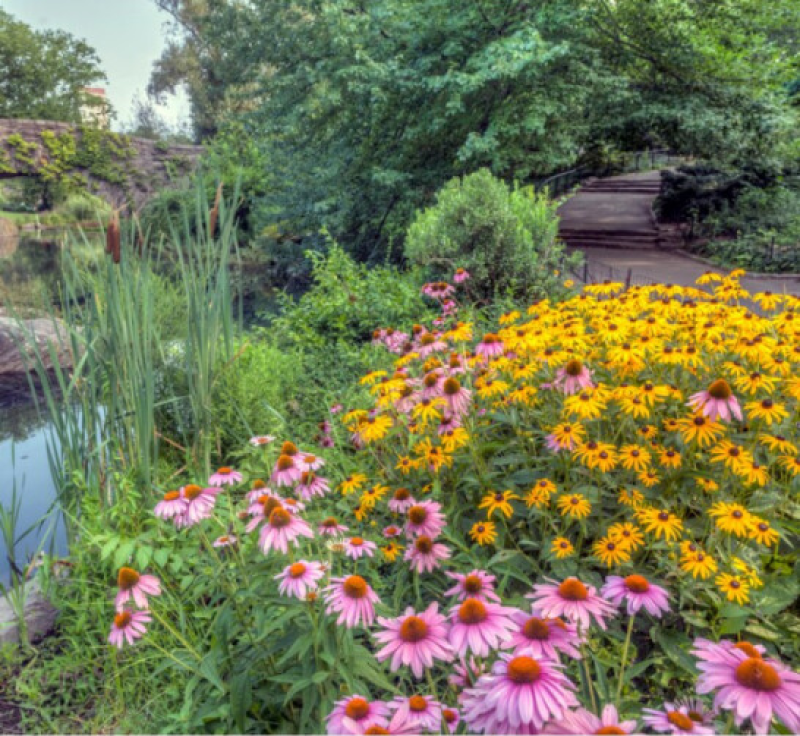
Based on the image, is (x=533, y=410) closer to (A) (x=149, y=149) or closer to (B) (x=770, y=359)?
(B) (x=770, y=359)

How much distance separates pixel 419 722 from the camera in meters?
0.81

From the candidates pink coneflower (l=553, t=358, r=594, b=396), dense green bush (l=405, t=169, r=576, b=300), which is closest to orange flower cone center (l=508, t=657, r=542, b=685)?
pink coneflower (l=553, t=358, r=594, b=396)

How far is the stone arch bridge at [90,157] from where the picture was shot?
18891 millimetres

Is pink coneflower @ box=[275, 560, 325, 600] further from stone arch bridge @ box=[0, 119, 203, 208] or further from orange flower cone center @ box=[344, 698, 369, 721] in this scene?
stone arch bridge @ box=[0, 119, 203, 208]

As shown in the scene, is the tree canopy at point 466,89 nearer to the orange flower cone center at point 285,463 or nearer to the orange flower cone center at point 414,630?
the orange flower cone center at point 285,463

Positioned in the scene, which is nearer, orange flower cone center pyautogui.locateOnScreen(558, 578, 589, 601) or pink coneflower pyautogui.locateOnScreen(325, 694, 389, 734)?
pink coneflower pyautogui.locateOnScreen(325, 694, 389, 734)

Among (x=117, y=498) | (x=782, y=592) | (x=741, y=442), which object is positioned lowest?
(x=117, y=498)

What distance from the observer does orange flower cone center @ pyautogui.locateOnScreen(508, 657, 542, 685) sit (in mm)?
722

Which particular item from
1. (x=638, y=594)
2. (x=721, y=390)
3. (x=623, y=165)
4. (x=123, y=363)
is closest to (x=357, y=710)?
(x=638, y=594)

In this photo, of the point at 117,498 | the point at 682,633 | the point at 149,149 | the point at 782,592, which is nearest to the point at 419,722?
the point at 682,633

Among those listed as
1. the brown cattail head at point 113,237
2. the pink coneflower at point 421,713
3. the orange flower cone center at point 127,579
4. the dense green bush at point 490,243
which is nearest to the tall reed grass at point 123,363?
the brown cattail head at point 113,237

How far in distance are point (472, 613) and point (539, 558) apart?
2.98 ft

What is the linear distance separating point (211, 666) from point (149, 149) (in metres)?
24.0

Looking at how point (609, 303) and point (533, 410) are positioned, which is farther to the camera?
point (609, 303)
